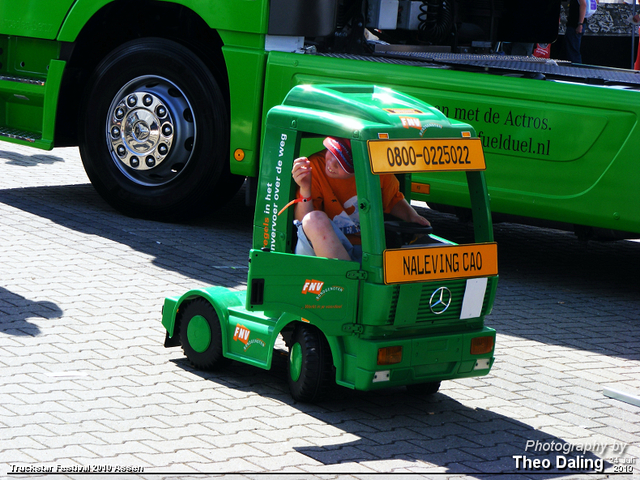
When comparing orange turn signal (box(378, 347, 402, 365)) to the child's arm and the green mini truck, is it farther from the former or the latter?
the child's arm

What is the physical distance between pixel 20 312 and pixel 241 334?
1.69 metres

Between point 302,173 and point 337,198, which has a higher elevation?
point 302,173

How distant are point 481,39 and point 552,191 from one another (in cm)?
296

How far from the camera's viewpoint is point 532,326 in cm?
685

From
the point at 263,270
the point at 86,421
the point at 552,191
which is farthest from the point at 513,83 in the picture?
the point at 86,421

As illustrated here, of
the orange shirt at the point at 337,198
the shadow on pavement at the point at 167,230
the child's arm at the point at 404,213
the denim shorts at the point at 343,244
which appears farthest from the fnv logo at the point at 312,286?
the shadow on pavement at the point at 167,230

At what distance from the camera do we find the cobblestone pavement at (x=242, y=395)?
446 cm

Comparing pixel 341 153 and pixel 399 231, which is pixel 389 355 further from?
pixel 341 153

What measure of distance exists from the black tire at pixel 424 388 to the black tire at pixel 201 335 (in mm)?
1010

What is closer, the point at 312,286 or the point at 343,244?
the point at 312,286

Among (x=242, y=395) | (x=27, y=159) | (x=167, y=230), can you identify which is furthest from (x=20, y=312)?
(x=27, y=159)

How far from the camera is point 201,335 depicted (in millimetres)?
5535

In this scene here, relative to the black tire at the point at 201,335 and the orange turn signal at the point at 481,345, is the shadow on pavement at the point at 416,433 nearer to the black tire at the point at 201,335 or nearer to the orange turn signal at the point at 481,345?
the black tire at the point at 201,335

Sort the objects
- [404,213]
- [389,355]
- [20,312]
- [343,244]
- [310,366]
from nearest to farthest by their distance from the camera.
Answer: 1. [389,355]
2. [310,366]
3. [343,244]
4. [404,213]
5. [20,312]
